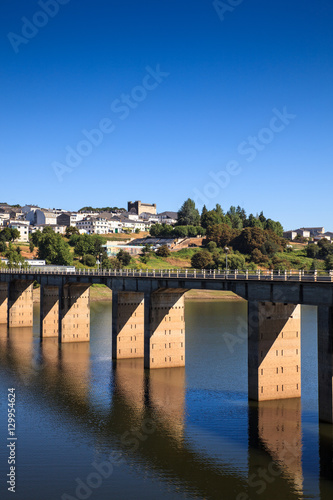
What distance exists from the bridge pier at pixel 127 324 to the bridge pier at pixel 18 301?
3599cm

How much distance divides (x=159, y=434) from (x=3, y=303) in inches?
2902

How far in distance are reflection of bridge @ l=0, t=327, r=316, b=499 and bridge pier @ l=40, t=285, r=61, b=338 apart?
60.8 feet

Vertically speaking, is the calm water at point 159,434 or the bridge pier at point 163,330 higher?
the bridge pier at point 163,330

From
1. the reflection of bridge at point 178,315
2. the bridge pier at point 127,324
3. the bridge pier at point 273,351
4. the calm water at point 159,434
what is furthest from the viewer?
the bridge pier at point 127,324

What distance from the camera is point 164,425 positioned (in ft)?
142

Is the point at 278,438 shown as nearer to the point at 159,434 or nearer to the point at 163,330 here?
the point at 159,434

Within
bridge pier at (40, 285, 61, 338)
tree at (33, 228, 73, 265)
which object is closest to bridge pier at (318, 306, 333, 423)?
bridge pier at (40, 285, 61, 338)

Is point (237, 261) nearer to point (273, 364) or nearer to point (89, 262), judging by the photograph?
point (89, 262)

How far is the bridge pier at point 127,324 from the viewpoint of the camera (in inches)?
2697

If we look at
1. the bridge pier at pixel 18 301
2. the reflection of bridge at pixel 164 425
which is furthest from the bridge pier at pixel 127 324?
the bridge pier at pixel 18 301

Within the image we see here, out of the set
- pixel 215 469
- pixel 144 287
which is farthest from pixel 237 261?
pixel 215 469

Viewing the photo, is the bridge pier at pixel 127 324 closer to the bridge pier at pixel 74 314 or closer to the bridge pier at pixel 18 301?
the bridge pier at pixel 74 314

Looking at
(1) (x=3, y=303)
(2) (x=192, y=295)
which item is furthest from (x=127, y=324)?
(2) (x=192, y=295)

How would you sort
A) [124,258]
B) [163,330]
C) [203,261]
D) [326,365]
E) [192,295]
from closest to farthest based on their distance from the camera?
[326,365] < [163,330] < [192,295] < [203,261] < [124,258]
